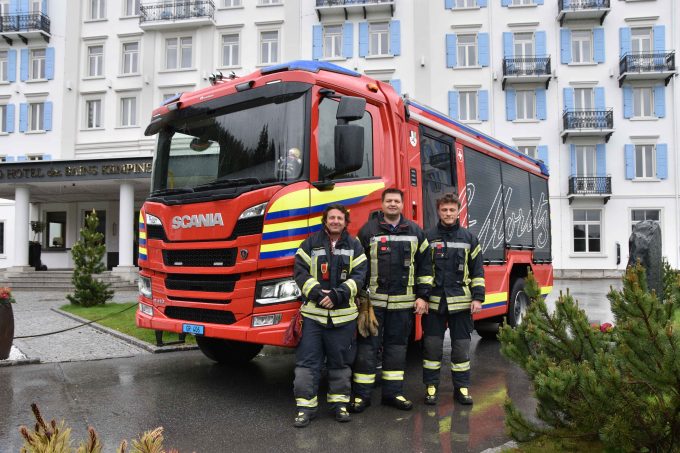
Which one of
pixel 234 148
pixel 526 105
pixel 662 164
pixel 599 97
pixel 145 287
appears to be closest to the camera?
pixel 234 148

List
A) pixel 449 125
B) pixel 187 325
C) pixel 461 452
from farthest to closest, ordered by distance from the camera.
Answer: pixel 449 125 < pixel 187 325 < pixel 461 452

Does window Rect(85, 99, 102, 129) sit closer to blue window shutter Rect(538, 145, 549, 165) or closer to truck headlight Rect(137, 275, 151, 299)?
blue window shutter Rect(538, 145, 549, 165)

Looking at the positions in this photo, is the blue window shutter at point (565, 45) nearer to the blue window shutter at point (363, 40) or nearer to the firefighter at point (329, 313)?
the blue window shutter at point (363, 40)

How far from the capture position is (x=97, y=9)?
30000 mm

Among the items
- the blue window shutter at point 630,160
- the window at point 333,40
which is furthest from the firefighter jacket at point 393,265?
the blue window shutter at point 630,160

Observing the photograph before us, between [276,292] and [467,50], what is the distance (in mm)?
26538

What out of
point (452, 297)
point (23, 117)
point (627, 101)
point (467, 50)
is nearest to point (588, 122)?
point (627, 101)

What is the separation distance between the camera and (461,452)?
397cm

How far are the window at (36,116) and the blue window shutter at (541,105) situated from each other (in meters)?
25.6

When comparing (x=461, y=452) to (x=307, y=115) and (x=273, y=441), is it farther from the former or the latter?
(x=307, y=115)

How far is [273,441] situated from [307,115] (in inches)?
108

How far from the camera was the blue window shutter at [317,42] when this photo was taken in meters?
28.2

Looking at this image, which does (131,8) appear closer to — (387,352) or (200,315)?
(200,315)

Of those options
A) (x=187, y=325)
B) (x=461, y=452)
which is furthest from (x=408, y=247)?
(x=187, y=325)
